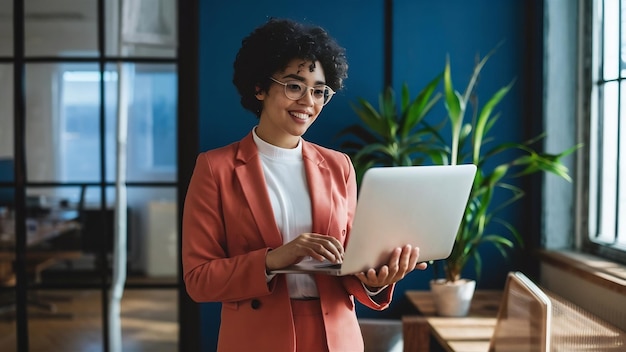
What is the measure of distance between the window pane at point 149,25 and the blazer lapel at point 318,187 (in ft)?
7.39

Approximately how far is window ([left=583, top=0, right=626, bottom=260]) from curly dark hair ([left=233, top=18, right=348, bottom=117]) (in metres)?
1.70

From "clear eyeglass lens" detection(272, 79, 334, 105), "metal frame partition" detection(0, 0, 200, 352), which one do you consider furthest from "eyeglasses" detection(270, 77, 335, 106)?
"metal frame partition" detection(0, 0, 200, 352)

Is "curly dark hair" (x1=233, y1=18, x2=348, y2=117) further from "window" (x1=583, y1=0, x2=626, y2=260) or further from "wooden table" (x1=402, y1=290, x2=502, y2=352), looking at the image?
"window" (x1=583, y1=0, x2=626, y2=260)

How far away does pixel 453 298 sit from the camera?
317 cm

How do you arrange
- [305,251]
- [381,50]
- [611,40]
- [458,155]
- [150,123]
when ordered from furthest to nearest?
[150,123] → [381,50] → [458,155] → [611,40] → [305,251]

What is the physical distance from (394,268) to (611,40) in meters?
2.03

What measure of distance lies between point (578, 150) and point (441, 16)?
0.96 metres

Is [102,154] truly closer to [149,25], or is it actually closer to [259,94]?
[149,25]

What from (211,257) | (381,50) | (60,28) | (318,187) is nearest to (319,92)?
(318,187)

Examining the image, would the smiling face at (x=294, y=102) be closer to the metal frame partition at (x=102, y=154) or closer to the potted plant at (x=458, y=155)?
the potted plant at (x=458, y=155)

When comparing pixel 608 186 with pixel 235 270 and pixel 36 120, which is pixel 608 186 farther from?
pixel 36 120

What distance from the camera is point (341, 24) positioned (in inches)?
144

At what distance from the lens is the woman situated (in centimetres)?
166

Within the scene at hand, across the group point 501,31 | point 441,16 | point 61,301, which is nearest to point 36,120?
point 61,301
